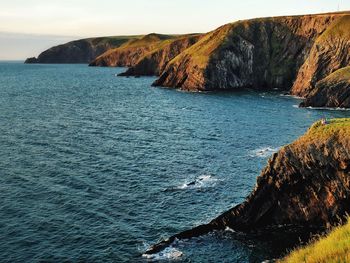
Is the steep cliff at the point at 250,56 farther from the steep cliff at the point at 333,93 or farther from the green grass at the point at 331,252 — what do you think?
the green grass at the point at 331,252

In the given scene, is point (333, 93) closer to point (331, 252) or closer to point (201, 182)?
point (201, 182)

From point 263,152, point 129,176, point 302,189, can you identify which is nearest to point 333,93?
point 263,152

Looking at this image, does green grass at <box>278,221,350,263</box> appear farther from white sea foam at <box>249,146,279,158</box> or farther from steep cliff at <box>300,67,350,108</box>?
steep cliff at <box>300,67,350,108</box>

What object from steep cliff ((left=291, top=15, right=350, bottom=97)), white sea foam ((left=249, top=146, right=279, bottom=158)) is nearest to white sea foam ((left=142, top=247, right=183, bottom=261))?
white sea foam ((left=249, top=146, right=279, bottom=158))

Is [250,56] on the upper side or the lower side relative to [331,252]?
upper

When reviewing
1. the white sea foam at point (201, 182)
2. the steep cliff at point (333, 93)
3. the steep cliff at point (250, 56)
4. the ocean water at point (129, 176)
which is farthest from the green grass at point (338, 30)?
the white sea foam at point (201, 182)

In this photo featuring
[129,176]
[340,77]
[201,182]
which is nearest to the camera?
[201,182]

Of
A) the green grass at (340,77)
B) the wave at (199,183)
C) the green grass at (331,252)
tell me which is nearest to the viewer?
the green grass at (331,252)
